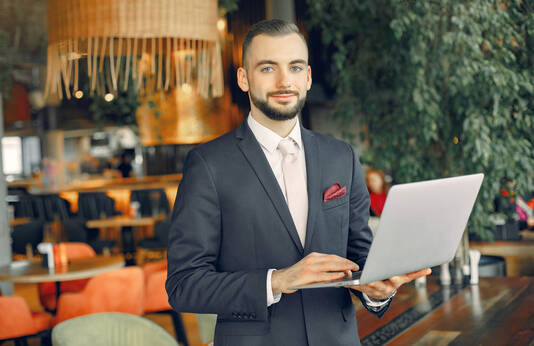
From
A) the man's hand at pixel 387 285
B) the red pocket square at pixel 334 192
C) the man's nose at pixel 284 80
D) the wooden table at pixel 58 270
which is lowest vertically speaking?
the wooden table at pixel 58 270

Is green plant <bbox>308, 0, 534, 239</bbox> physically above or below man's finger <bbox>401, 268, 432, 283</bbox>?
above

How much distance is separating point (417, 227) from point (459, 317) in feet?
7.00

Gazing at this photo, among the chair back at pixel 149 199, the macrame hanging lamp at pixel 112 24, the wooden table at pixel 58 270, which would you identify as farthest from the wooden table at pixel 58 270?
the chair back at pixel 149 199

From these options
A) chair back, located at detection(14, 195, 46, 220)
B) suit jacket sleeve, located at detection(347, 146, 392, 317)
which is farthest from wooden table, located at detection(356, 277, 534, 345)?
chair back, located at detection(14, 195, 46, 220)

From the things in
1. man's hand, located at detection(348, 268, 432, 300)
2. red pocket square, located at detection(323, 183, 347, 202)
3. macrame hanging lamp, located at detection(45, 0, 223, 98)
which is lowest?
man's hand, located at detection(348, 268, 432, 300)

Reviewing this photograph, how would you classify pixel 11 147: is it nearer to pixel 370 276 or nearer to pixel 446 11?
pixel 446 11

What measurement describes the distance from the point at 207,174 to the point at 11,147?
63.2ft

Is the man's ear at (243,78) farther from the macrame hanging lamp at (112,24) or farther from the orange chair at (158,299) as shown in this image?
the orange chair at (158,299)

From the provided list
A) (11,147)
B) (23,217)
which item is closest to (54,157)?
(11,147)

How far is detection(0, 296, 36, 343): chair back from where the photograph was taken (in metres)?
4.06

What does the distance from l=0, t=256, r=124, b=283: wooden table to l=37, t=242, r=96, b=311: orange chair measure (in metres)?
0.46

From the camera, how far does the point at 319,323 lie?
5.04 ft

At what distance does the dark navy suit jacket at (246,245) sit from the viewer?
4.77 ft

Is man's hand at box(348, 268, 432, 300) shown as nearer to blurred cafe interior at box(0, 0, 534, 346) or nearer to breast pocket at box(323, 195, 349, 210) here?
breast pocket at box(323, 195, 349, 210)
